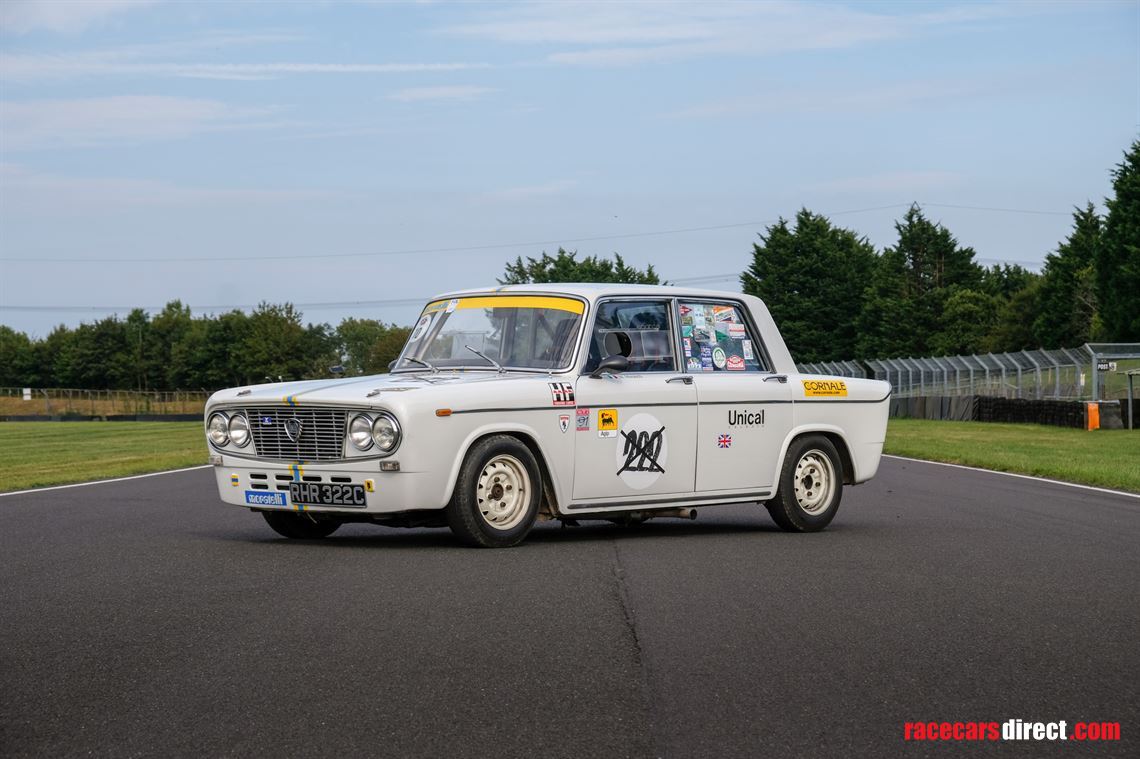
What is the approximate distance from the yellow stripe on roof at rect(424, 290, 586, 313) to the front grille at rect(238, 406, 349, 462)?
5.74 feet

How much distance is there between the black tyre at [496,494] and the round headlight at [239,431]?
1555 mm

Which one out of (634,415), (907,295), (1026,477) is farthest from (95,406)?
(634,415)

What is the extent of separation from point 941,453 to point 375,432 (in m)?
19.2

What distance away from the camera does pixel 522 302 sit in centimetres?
1077

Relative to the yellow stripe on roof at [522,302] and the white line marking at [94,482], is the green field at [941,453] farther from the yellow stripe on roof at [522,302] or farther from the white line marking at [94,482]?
the yellow stripe on roof at [522,302]

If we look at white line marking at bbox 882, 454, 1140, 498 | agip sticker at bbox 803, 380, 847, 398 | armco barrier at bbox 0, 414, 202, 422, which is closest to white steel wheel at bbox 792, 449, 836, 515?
agip sticker at bbox 803, 380, 847, 398

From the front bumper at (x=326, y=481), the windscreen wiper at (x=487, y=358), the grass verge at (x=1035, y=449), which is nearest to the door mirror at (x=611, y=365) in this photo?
the windscreen wiper at (x=487, y=358)

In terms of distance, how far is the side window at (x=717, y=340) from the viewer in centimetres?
1104

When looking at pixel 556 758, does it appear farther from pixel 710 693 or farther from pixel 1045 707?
pixel 1045 707

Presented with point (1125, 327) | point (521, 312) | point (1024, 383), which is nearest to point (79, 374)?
point (1125, 327)

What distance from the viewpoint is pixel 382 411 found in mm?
9352

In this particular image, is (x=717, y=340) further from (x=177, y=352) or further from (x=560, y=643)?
(x=177, y=352)

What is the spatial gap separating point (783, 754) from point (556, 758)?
2.19ft

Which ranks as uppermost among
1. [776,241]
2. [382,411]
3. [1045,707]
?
[776,241]
